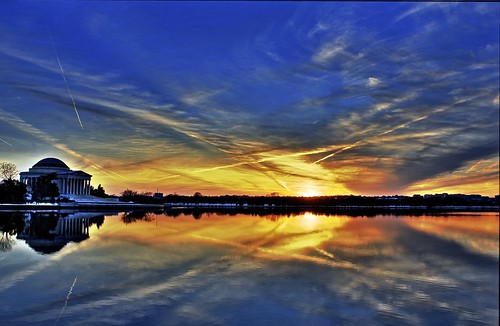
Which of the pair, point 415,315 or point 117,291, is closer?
point 415,315

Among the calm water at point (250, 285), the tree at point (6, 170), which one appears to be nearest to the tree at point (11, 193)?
the tree at point (6, 170)

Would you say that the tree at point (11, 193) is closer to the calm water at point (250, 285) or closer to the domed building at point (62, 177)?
the domed building at point (62, 177)

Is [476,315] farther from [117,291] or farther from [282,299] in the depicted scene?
[117,291]

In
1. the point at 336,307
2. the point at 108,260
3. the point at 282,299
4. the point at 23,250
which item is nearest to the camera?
the point at 336,307

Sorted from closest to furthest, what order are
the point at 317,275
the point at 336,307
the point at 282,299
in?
the point at 336,307
the point at 282,299
the point at 317,275

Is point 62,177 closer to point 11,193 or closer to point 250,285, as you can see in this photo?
point 11,193

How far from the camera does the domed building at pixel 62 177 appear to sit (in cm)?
17238

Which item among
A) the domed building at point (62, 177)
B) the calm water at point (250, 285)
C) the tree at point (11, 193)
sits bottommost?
the calm water at point (250, 285)

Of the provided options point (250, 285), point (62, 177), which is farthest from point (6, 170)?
point (250, 285)

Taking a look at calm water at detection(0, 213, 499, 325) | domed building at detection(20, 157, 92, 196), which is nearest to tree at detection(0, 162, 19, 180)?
domed building at detection(20, 157, 92, 196)

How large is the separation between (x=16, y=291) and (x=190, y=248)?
1612cm

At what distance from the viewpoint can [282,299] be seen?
58.3ft

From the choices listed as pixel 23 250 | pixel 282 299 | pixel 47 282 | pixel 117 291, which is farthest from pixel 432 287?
pixel 23 250

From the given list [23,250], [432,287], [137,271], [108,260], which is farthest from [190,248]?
[432,287]
